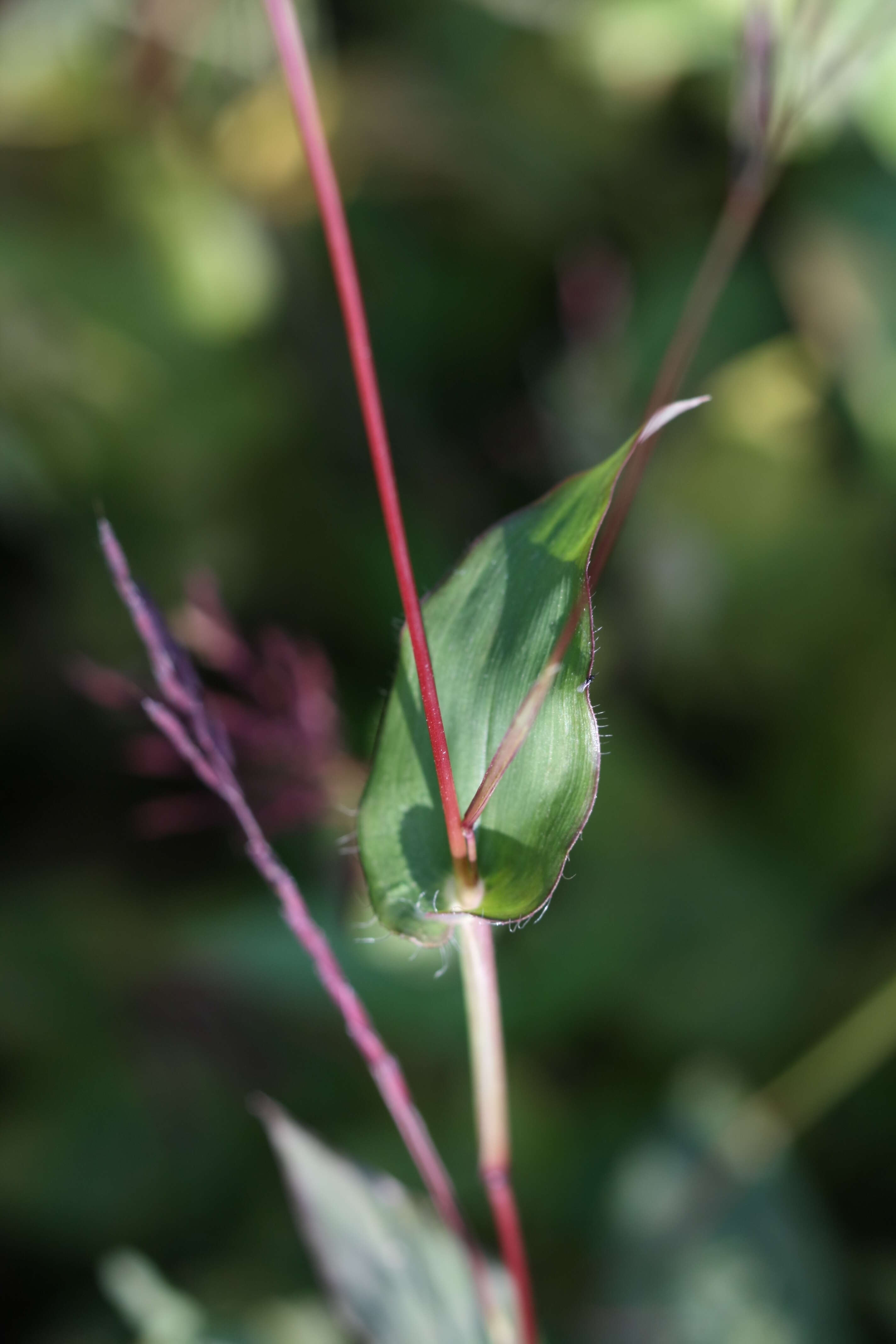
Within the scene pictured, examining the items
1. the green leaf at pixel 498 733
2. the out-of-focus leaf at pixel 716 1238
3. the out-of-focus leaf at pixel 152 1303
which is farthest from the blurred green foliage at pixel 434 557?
the green leaf at pixel 498 733

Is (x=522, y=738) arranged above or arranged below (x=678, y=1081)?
above

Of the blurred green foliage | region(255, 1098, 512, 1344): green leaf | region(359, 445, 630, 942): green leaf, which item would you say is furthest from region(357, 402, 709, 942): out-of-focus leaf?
the blurred green foliage

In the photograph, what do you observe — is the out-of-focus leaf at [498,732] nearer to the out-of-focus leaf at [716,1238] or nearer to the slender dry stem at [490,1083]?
the slender dry stem at [490,1083]

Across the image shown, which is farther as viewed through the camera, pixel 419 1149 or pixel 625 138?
pixel 625 138

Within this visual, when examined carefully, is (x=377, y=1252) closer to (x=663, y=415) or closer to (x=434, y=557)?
(x=663, y=415)

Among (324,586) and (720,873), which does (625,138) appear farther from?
(720,873)

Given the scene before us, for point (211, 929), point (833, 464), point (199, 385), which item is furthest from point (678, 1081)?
point (199, 385)
